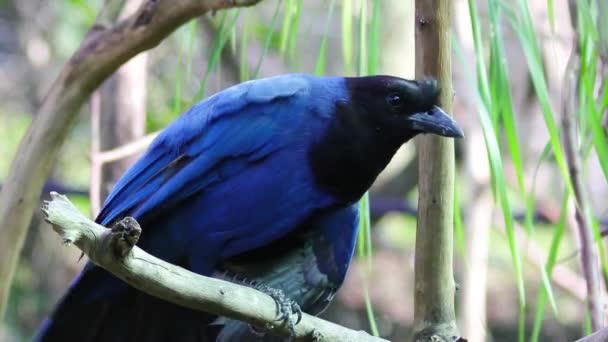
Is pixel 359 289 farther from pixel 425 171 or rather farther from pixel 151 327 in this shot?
pixel 425 171

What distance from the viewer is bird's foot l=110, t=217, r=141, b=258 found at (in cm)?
160

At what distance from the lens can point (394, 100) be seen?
8.58 feet

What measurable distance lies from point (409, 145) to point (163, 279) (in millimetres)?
4440

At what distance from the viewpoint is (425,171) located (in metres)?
2.17

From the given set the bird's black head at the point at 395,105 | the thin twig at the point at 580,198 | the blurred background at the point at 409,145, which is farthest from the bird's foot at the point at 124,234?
the thin twig at the point at 580,198

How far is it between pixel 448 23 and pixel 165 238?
108 cm

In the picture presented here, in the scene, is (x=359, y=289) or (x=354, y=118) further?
(x=359, y=289)

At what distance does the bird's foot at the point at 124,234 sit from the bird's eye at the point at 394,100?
1.15 metres

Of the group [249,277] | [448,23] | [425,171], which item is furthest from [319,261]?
[448,23]

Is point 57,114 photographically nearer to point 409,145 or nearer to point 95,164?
point 95,164

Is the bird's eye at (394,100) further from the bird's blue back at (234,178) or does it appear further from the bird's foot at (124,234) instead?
the bird's foot at (124,234)

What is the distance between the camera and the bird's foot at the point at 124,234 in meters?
1.60

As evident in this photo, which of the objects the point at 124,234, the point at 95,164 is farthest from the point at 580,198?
the point at 95,164

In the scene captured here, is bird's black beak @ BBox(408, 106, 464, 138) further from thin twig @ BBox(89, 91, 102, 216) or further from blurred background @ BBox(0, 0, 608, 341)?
thin twig @ BBox(89, 91, 102, 216)
